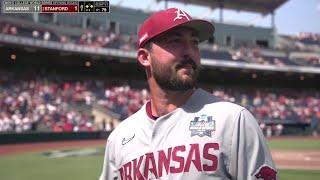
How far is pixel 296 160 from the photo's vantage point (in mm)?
15070

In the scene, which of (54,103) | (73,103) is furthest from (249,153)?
(73,103)

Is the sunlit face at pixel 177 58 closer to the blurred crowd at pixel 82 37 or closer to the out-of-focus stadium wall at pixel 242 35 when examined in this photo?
the blurred crowd at pixel 82 37

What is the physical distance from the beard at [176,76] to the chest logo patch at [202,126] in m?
0.19

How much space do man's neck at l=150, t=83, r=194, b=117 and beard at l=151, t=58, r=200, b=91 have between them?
4 centimetres

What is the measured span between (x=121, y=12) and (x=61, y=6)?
72.2 ft

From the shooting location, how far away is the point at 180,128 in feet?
6.88

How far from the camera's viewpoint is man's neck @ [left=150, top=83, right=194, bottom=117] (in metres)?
2.23

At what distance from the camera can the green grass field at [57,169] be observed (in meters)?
10.9

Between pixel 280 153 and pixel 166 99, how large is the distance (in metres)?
16.3

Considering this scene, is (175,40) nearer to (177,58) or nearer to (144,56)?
(177,58)

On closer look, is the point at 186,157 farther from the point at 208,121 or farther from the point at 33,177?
the point at 33,177
